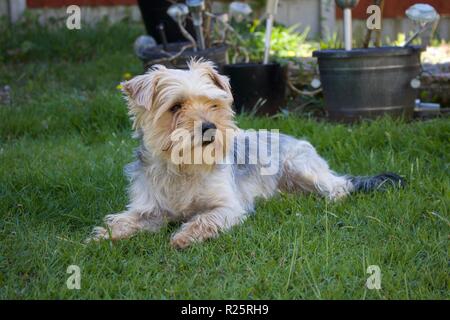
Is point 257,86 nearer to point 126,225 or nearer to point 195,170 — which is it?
point 195,170

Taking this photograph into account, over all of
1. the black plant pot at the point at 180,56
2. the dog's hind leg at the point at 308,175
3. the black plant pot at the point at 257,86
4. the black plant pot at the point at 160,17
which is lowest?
the dog's hind leg at the point at 308,175

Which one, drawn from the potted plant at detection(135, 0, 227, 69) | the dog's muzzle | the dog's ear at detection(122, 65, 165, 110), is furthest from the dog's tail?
the potted plant at detection(135, 0, 227, 69)

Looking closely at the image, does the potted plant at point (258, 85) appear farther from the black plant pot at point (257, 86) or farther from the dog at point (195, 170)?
the dog at point (195, 170)

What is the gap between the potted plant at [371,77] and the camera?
232 inches

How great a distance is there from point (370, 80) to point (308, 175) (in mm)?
1697

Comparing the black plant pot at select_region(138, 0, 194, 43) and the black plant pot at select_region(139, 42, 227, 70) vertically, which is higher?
the black plant pot at select_region(138, 0, 194, 43)

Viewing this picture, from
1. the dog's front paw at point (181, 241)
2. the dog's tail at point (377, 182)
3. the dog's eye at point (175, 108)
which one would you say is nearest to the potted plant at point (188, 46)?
the dog's tail at point (377, 182)

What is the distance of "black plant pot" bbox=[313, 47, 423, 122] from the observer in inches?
232

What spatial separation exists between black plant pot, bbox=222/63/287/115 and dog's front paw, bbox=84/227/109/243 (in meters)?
2.99

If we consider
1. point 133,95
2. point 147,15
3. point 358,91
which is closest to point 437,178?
point 358,91

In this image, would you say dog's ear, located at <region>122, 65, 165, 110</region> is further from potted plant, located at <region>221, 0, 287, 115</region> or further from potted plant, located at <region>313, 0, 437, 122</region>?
potted plant, located at <region>221, 0, 287, 115</region>

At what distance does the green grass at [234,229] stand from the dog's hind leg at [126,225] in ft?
0.28

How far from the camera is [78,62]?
962cm
